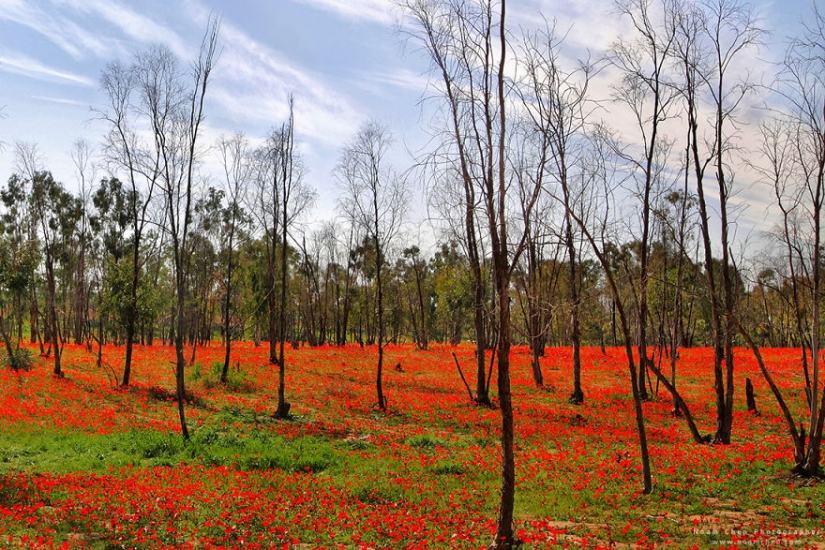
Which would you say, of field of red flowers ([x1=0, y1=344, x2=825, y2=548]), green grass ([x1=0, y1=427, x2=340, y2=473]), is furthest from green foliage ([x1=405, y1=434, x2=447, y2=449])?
green grass ([x1=0, y1=427, x2=340, y2=473])

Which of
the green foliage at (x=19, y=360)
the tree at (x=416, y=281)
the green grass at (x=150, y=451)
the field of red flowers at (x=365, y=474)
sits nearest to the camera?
the field of red flowers at (x=365, y=474)

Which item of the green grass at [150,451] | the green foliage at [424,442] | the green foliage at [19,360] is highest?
the green foliage at [19,360]

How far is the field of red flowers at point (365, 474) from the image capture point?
7672 mm

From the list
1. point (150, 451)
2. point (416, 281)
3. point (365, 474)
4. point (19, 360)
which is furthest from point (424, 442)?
point (416, 281)

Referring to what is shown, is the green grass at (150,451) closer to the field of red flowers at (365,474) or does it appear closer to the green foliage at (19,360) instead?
the field of red flowers at (365,474)

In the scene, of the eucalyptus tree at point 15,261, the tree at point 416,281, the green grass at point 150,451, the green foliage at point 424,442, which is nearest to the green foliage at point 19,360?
the eucalyptus tree at point 15,261

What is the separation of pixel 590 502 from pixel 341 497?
4632mm

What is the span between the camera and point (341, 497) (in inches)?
387

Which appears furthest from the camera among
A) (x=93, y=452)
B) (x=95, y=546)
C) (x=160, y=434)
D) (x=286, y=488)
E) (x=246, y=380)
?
(x=246, y=380)

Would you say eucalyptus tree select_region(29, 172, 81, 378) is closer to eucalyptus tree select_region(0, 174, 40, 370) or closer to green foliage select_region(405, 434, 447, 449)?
eucalyptus tree select_region(0, 174, 40, 370)

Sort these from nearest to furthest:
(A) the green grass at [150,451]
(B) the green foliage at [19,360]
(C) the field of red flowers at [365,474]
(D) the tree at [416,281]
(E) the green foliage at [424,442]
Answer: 1. (C) the field of red flowers at [365,474]
2. (A) the green grass at [150,451]
3. (E) the green foliage at [424,442]
4. (B) the green foliage at [19,360]
5. (D) the tree at [416,281]

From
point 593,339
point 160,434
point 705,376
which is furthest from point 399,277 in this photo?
point 160,434

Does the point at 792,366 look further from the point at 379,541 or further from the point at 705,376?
the point at 379,541

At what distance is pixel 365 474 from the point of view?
11.6 m
